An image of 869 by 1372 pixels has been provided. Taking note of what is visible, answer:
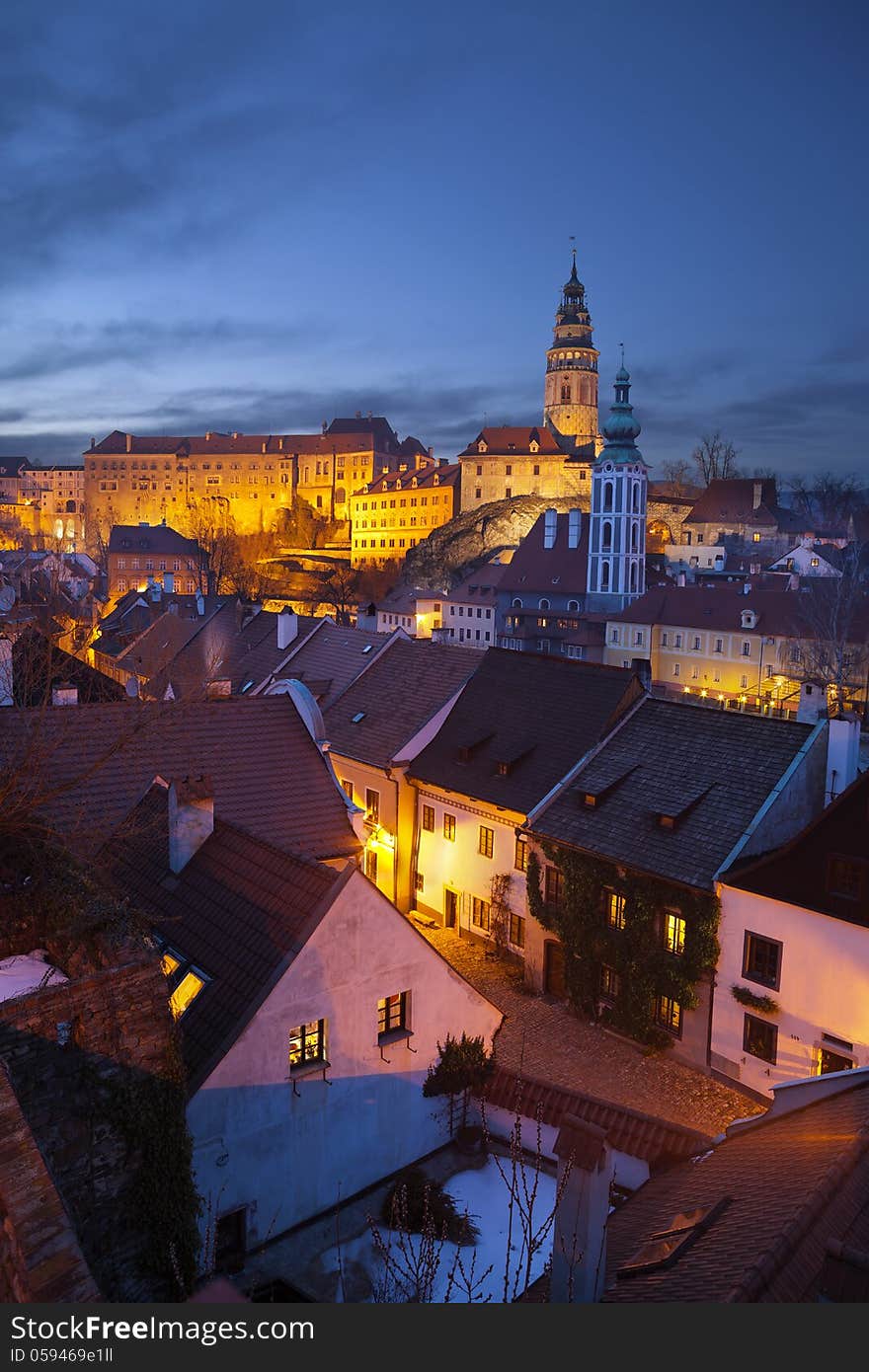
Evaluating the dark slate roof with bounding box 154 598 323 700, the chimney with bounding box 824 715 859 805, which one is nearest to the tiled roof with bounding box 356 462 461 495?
the dark slate roof with bounding box 154 598 323 700

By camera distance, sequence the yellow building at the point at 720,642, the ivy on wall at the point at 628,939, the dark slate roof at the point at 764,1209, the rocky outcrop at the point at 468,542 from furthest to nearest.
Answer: the rocky outcrop at the point at 468,542
the yellow building at the point at 720,642
the ivy on wall at the point at 628,939
the dark slate roof at the point at 764,1209

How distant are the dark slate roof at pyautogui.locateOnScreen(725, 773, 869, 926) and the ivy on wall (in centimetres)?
152

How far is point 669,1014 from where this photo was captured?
1980cm

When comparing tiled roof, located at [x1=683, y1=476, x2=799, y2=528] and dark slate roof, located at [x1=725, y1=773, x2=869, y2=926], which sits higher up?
tiled roof, located at [x1=683, y1=476, x2=799, y2=528]

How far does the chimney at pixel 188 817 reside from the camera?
15.3 meters

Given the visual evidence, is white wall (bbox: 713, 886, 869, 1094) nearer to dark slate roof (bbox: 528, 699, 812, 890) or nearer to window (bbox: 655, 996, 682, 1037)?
window (bbox: 655, 996, 682, 1037)

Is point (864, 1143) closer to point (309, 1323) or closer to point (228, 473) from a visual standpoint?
point (309, 1323)

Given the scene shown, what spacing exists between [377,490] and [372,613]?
10424cm

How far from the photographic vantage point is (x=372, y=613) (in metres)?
43.4

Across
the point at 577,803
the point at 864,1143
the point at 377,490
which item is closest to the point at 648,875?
the point at 577,803

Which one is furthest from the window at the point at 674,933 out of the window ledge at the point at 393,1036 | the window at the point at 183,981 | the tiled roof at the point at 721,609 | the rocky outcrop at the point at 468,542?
the rocky outcrop at the point at 468,542

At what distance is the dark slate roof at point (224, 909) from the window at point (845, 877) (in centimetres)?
932

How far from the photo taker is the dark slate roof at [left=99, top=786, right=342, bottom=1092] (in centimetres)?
1280

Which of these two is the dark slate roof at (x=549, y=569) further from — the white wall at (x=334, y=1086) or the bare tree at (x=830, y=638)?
the white wall at (x=334, y=1086)
